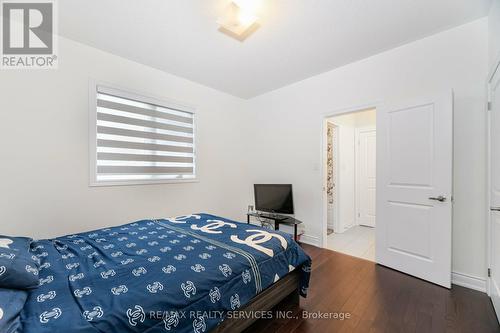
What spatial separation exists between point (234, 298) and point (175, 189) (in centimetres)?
230

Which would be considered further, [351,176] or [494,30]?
[351,176]

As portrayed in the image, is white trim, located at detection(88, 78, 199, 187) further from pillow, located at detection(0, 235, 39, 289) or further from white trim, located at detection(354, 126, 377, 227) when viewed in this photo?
white trim, located at detection(354, 126, 377, 227)

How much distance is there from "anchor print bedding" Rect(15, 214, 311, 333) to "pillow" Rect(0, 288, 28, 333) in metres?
0.03

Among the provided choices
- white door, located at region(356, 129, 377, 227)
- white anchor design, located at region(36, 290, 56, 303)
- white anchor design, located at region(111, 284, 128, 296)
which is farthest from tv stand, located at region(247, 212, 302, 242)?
white anchor design, located at region(36, 290, 56, 303)

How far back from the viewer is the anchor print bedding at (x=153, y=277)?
97 cm

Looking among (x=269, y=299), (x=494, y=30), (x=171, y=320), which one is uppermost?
(x=494, y=30)

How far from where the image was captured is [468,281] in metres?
2.19

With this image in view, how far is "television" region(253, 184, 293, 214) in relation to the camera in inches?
140

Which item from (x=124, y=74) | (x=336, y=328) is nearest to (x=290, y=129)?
(x=124, y=74)

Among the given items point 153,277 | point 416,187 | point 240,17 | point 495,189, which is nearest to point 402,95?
point 416,187

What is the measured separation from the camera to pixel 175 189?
10.9ft

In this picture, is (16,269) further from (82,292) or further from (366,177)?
(366,177)

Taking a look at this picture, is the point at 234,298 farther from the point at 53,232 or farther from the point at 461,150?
the point at 461,150

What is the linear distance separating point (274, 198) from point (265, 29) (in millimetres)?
2483
